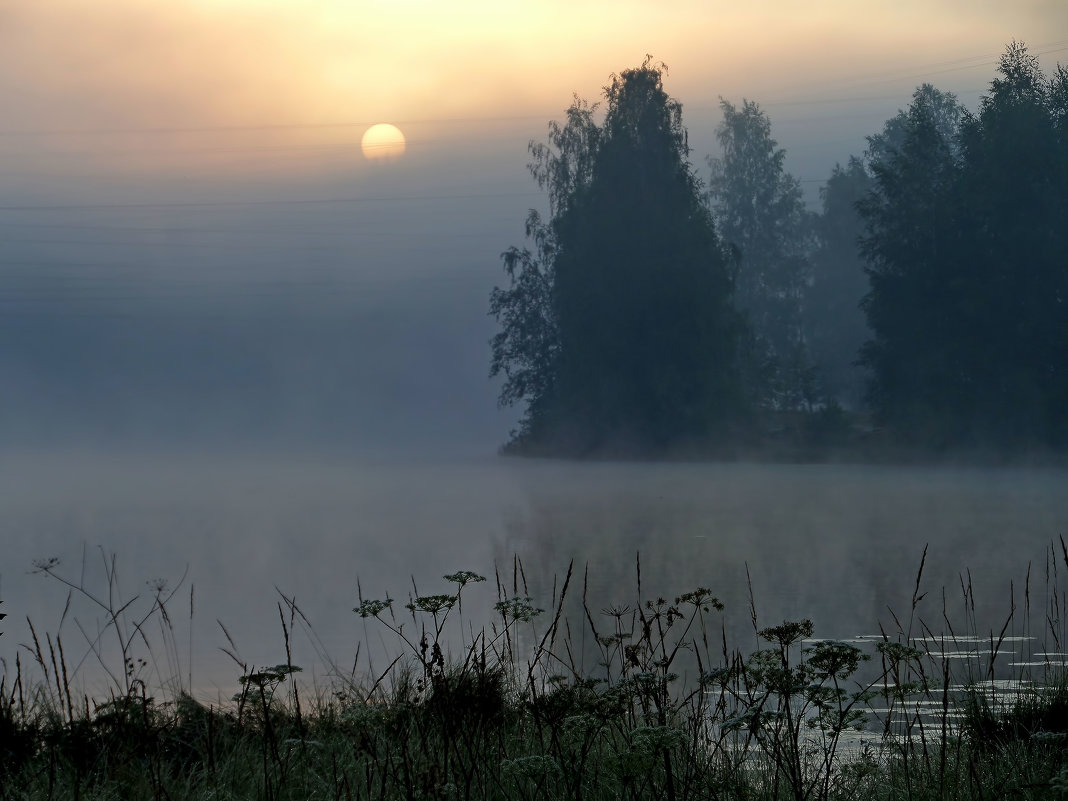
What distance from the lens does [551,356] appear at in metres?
42.2

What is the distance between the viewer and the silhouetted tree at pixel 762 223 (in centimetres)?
4741

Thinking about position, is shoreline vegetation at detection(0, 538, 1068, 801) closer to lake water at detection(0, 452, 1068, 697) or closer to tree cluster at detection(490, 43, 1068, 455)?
lake water at detection(0, 452, 1068, 697)

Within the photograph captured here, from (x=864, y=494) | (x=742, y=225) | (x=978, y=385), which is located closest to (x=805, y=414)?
(x=978, y=385)

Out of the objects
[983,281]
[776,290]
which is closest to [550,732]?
[983,281]

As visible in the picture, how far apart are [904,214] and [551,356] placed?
13.8 metres

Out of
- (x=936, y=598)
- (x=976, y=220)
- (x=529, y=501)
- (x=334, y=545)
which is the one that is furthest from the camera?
(x=976, y=220)

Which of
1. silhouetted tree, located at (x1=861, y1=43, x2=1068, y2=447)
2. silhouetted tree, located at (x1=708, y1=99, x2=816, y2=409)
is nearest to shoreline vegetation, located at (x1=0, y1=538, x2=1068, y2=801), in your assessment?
silhouetted tree, located at (x1=861, y1=43, x2=1068, y2=447)

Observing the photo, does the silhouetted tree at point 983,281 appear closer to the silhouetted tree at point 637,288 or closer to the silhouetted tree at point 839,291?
the silhouetted tree at point 637,288

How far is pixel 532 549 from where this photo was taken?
1404cm

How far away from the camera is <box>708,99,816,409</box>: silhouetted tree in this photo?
156 ft

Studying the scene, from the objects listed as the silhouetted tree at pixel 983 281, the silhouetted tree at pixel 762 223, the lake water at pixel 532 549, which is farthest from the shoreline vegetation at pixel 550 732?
the silhouetted tree at pixel 762 223

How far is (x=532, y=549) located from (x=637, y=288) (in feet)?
83.0

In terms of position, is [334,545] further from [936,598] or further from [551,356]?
[551,356]

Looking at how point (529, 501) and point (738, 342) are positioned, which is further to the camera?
point (738, 342)
